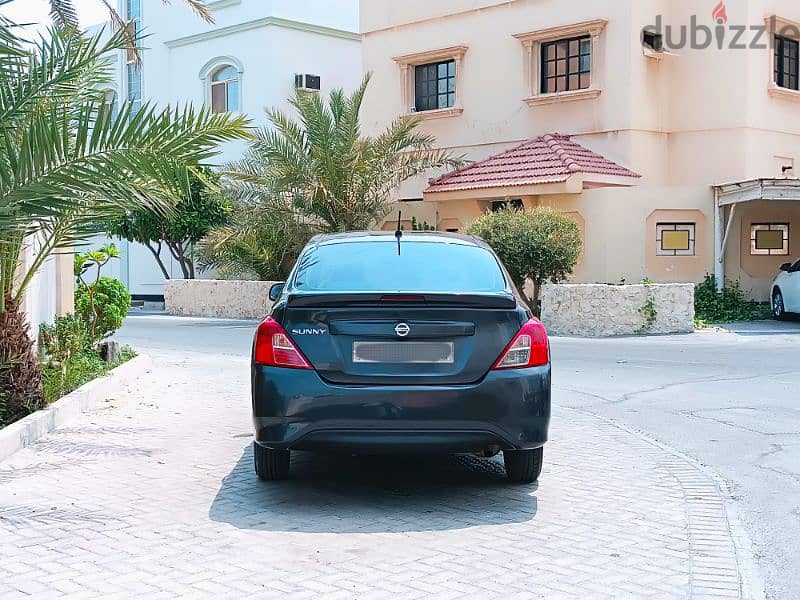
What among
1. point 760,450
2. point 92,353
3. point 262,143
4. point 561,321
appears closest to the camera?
point 760,450

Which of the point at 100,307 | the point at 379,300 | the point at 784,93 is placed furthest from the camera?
the point at 784,93

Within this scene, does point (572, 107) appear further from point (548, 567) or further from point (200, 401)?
point (548, 567)

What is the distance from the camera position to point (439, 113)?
26547 mm

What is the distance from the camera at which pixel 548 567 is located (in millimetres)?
5121

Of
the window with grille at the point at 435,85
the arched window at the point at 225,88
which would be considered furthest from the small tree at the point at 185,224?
the window with grille at the point at 435,85

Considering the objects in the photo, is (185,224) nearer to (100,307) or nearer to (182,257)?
(182,257)

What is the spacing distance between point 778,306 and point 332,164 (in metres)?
9.89

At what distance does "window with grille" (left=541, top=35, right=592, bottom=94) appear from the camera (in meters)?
24.1

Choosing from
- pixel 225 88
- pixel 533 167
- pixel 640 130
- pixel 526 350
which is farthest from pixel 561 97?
pixel 526 350

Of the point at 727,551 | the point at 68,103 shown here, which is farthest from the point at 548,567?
the point at 68,103

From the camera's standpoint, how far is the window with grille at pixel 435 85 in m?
26.7

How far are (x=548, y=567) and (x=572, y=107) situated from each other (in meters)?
20.2

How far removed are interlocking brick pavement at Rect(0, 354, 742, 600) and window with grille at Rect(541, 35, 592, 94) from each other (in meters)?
17.0

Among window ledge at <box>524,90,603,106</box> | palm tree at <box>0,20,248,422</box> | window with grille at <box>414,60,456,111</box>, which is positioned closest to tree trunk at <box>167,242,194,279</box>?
window with grille at <box>414,60,456,111</box>
